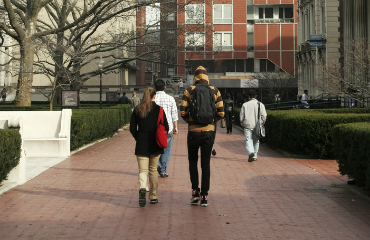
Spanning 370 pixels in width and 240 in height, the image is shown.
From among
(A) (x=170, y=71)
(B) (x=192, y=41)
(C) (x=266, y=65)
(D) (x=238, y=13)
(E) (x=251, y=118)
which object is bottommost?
(E) (x=251, y=118)

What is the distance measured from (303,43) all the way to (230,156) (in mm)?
35119

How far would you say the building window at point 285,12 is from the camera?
63656mm

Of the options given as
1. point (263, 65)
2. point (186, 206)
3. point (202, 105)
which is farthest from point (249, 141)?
point (263, 65)

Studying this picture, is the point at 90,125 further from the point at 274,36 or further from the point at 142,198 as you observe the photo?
the point at 274,36

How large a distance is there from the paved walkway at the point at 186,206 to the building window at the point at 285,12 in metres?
53.6

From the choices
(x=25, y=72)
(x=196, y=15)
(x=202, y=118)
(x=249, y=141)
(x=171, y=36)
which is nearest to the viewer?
(x=202, y=118)

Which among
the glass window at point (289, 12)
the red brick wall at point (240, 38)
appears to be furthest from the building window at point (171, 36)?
the glass window at point (289, 12)

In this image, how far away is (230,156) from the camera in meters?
14.5

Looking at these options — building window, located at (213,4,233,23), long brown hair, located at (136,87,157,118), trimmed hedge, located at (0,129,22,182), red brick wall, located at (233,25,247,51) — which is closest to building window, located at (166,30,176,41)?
trimmed hedge, located at (0,129,22,182)

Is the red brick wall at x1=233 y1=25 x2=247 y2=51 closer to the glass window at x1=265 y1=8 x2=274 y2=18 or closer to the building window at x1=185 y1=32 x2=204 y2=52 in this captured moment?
the glass window at x1=265 y1=8 x2=274 y2=18

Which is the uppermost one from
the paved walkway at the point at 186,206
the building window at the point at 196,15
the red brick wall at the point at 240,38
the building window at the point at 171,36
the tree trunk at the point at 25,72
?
the red brick wall at the point at 240,38

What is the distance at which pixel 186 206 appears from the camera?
7.68 metres

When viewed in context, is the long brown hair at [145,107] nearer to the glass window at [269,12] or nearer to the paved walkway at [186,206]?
the paved walkway at [186,206]

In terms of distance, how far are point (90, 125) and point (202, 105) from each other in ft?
34.6
